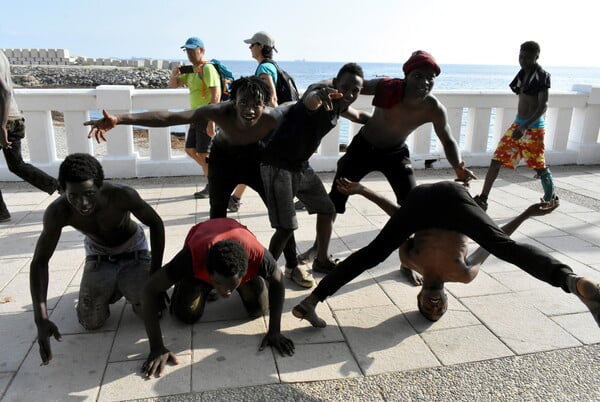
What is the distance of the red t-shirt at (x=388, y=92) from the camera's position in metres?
3.90

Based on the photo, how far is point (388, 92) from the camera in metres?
3.92

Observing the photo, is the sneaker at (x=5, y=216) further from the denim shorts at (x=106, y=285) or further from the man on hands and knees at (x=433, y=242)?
the man on hands and knees at (x=433, y=242)

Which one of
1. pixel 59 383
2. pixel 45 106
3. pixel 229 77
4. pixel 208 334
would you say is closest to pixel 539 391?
pixel 208 334

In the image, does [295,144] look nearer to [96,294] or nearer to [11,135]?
[96,294]

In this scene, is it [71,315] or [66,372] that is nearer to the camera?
[66,372]

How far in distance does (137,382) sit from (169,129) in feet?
15.8

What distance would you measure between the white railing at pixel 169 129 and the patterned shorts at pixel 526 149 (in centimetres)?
184

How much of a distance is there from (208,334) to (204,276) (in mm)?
497

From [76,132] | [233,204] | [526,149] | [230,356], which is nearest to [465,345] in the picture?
[230,356]

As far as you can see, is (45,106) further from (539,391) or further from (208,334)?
(539,391)

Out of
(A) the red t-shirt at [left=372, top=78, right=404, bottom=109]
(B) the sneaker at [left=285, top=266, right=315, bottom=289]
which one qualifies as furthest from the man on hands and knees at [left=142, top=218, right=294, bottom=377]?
(A) the red t-shirt at [left=372, top=78, right=404, bottom=109]

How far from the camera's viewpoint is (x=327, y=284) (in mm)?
3072

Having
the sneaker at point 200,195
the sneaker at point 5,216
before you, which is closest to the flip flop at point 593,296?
the sneaker at point 200,195

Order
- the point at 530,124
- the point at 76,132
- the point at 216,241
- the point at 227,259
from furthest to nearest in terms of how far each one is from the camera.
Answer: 1. the point at 76,132
2. the point at 530,124
3. the point at 216,241
4. the point at 227,259
